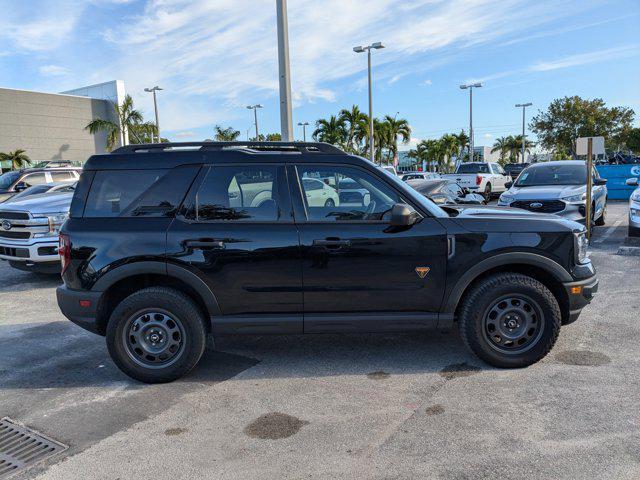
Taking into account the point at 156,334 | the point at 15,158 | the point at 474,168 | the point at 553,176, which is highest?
the point at 15,158

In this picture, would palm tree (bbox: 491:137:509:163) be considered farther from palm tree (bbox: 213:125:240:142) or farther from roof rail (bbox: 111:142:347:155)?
roof rail (bbox: 111:142:347:155)

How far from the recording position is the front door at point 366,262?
4.14 metres

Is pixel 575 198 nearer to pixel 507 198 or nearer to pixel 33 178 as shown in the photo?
pixel 507 198

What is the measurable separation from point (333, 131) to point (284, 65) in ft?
102

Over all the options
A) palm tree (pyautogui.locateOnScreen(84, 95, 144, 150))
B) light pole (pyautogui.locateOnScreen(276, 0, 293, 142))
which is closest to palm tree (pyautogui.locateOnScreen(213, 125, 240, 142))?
palm tree (pyautogui.locateOnScreen(84, 95, 144, 150))

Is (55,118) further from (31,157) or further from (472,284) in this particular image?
(472,284)

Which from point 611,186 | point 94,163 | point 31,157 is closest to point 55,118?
point 31,157

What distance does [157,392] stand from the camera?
4.15 m

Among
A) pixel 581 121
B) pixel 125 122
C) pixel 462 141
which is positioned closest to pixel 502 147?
pixel 462 141

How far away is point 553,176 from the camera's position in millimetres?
11602

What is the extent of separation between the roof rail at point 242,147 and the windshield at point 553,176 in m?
8.50

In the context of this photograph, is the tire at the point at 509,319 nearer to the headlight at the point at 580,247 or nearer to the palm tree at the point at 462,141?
the headlight at the point at 580,247

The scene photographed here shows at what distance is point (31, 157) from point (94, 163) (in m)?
60.1

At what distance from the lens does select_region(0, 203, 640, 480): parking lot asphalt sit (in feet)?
9.93
